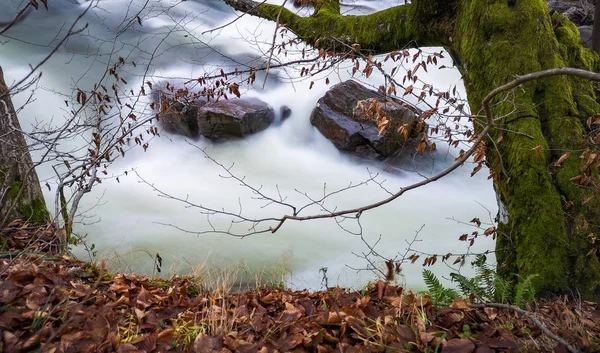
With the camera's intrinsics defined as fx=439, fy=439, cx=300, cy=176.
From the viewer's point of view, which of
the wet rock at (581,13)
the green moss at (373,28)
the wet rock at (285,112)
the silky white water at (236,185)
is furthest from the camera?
Answer: the wet rock at (581,13)

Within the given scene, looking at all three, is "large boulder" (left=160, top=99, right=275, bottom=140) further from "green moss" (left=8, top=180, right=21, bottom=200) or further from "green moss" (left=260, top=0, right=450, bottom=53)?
"green moss" (left=8, top=180, right=21, bottom=200)

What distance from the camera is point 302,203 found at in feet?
27.2

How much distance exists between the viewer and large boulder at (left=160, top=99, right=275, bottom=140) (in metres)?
9.70

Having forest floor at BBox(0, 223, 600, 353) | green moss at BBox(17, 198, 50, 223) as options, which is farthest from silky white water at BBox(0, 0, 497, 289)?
forest floor at BBox(0, 223, 600, 353)

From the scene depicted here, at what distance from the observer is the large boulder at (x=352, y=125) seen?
31.6ft

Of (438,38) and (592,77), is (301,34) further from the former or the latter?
(592,77)

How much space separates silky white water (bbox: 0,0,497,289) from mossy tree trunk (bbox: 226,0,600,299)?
2.38 m

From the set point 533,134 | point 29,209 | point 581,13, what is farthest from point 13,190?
point 581,13

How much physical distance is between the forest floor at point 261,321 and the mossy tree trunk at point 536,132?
1.05ft

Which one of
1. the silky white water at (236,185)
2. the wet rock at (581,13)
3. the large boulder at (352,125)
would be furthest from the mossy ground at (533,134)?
the wet rock at (581,13)

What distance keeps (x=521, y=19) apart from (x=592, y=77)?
2.19 m

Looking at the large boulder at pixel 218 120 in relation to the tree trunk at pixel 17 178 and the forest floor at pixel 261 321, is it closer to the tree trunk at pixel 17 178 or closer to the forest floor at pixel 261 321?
the tree trunk at pixel 17 178

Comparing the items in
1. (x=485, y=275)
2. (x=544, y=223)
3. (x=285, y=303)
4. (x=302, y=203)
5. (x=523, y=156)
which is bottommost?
(x=302, y=203)

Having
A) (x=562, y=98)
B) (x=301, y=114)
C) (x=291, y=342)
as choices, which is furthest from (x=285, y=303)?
(x=301, y=114)
